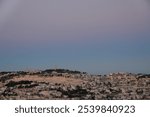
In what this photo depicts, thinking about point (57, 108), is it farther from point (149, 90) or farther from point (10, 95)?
point (149, 90)

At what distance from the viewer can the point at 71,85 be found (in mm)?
2516

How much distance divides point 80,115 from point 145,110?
0.34 metres

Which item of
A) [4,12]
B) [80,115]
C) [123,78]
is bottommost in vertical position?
[80,115]

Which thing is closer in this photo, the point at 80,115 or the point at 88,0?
the point at 80,115

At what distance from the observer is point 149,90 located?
8.25 feet

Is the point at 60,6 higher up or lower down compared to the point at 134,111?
higher up

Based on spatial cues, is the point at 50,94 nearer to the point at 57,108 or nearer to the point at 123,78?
the point at 57,108

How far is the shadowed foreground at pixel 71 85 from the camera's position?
247 centimetres

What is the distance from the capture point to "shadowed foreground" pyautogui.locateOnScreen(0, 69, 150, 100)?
247 cm

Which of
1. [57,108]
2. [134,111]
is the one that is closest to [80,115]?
[57,108]

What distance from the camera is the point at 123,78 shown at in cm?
253

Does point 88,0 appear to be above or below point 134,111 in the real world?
above

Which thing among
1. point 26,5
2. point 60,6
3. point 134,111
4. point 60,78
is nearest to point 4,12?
point 26,5

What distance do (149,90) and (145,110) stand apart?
0.11m
